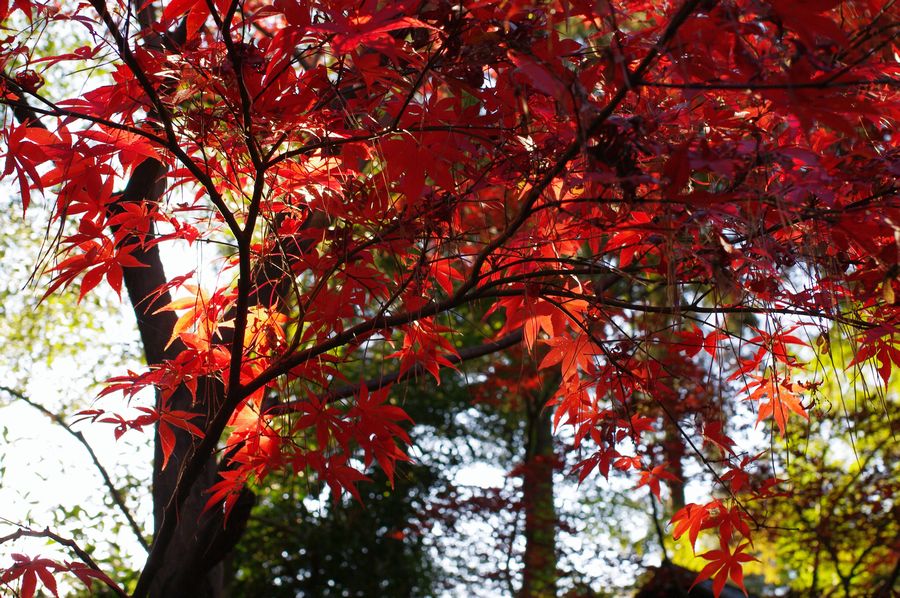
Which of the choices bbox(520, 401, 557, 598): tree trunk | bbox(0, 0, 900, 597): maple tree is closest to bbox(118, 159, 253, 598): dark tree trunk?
bbox(0, 0, 900, 597): maple tree

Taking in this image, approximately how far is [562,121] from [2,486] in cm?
320

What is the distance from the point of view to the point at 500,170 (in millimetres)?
1295

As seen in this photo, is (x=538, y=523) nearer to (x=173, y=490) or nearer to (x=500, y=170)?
(x=173, y=490)

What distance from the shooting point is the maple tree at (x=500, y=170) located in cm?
94

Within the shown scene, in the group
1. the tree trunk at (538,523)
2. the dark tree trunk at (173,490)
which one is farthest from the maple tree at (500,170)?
the tree trunk at (538,523)

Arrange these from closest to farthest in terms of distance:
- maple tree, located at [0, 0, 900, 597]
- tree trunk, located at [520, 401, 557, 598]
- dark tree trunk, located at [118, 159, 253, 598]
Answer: maple tree, located at [0, 0, 900, 597] → dark tree trunk, located at [118, 159, 253, 598] → tree trunk, located at [520, 401, 557, 598]

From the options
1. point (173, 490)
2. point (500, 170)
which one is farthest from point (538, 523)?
point (500, 170)

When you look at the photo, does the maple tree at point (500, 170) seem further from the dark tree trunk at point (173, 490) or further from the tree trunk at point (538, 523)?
the tree trunk at point (538, 523)

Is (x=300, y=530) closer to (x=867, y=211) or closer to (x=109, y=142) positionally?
(x=109, y=142)

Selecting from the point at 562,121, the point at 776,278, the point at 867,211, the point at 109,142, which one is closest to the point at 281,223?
the point at 109,142

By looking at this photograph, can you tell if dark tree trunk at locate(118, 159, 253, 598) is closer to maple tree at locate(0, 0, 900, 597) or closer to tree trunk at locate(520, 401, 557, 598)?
maple tree at locate(0, 0, 900, 597)

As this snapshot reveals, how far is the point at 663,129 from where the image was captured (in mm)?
1244

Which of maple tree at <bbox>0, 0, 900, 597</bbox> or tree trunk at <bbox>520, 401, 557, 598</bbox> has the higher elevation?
tree trunk at <bbox>520, 401, 557, 598</bbox>

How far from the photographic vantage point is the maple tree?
3.10 feet
